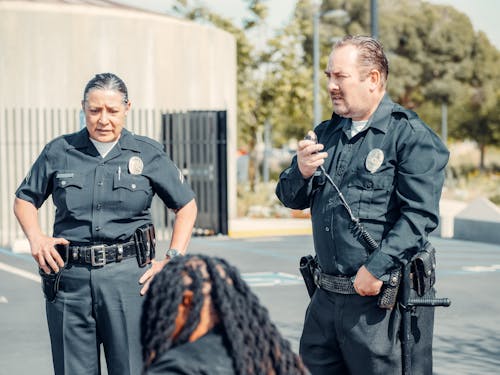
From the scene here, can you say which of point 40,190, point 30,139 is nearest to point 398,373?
point 40,190

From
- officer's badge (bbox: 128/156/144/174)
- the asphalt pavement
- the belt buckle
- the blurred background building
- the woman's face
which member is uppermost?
the blurred background building

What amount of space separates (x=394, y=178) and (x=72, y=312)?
1.61m

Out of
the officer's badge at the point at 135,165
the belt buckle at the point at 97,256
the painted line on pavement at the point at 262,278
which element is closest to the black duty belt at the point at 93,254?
the belt buckle at the point at 97,256

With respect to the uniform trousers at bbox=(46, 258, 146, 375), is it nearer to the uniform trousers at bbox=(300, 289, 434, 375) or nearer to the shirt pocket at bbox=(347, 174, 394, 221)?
the uniform trousers at bbox=(300, 289, 434, 375)

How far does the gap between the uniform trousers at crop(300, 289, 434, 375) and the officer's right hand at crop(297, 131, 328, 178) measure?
508 millimetres

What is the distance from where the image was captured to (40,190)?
448cm

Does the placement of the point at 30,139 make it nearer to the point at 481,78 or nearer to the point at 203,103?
the point at 203,103

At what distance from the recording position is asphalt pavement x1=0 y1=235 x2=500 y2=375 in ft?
23.6

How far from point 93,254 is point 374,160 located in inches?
55.2

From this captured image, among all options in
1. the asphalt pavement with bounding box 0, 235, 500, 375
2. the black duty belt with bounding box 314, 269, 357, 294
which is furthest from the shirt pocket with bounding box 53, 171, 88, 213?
the asphalt pavement with bounding box 0, 235, 500, 375

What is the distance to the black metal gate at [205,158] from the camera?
17.3 m

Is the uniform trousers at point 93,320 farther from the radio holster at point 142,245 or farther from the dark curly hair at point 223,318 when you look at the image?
the dark curly hair at point 223,318

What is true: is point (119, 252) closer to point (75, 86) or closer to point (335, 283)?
point (335, 283)

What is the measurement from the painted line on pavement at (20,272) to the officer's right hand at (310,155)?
830 centimetres
